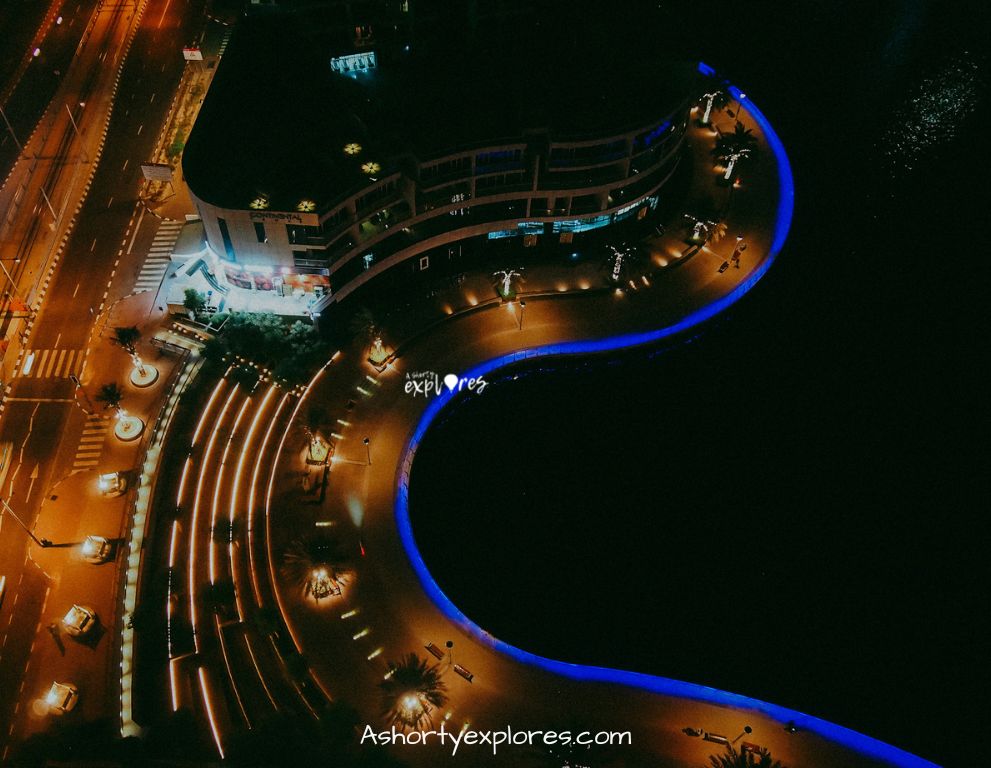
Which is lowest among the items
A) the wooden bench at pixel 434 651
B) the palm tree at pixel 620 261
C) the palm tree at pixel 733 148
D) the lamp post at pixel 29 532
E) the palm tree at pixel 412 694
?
the palm tree at pixel 412 694

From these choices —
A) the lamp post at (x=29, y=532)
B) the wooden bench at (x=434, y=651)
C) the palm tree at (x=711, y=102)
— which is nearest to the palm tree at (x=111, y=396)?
the lamp post at (x=29, y=532)

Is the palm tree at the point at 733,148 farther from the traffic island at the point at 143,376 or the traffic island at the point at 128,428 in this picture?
the traffic island at the point at 128,428

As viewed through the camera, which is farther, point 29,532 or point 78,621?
point 29,532

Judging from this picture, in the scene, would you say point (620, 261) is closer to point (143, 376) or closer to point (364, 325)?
point (364, 325)

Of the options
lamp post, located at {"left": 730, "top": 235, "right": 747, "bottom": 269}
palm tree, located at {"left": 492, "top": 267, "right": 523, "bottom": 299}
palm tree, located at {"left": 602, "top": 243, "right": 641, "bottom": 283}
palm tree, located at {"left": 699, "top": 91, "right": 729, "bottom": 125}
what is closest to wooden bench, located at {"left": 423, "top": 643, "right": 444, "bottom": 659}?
palm tree, located at {"left": 492, "top": 267, "right": 523, "bottom": 299}

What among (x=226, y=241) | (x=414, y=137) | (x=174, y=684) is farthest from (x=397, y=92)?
(x=174, y=684)

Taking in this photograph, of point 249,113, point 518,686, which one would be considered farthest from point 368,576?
point 249,113
